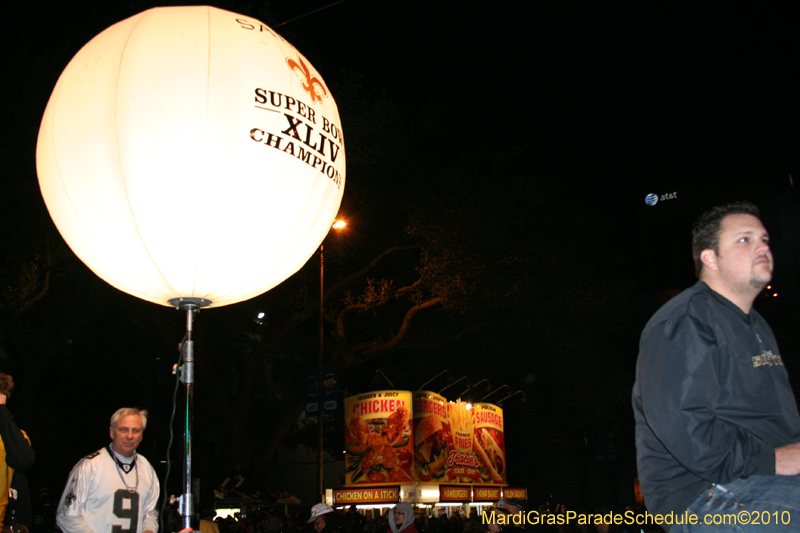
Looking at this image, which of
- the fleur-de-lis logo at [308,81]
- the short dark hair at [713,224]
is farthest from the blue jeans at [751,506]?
the fleur-de-lis logo at [308,81]

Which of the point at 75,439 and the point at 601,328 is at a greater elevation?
the point at 601,328

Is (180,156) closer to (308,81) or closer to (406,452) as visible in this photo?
(308,81)

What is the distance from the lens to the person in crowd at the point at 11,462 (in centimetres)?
431

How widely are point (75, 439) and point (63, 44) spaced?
1510 centimetres

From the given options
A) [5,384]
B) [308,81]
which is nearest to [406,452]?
[5,384]

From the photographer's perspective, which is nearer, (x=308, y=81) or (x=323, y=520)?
(x=308, y=81)

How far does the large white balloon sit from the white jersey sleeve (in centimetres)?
140

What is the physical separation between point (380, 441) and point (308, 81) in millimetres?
15686

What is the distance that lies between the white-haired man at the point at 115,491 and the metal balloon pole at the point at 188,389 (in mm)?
872

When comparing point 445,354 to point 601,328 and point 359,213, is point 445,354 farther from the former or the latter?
point 359,213

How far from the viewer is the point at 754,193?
54.0 meters

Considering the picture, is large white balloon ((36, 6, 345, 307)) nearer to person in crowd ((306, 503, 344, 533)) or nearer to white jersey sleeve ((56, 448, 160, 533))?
white jersey sleeve ((56, 448, 160, 533))

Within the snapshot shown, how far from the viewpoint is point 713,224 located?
98.3 inches

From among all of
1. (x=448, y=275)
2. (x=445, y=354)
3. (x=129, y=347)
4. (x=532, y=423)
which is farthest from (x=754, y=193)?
(x=129, y=347)
